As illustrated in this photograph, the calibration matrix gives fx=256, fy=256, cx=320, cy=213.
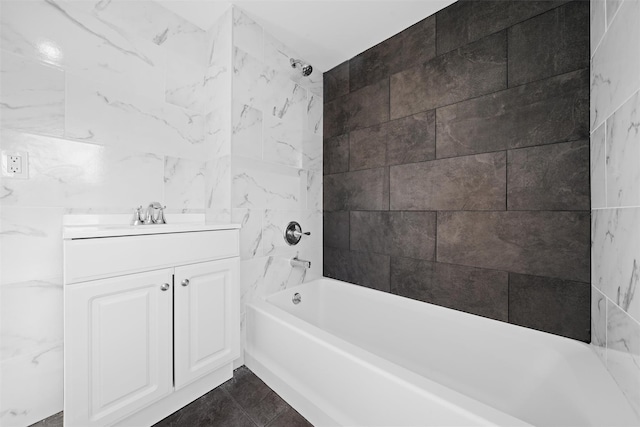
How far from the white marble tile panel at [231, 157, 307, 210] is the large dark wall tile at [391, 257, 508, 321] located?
93cm

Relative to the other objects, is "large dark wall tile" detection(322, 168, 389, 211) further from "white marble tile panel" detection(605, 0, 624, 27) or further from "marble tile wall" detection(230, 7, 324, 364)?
"white marble tile panel" detection(605, 0, 624, 27)

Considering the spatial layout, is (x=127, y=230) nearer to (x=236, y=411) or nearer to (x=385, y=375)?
(x=236, y=411)

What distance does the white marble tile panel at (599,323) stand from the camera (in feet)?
3.43

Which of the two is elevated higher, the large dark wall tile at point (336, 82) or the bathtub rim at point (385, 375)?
the large dark wall tile at point (336, 82)

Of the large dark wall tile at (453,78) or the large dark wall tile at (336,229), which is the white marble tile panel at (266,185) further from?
the large dark wall tile at (453,78)

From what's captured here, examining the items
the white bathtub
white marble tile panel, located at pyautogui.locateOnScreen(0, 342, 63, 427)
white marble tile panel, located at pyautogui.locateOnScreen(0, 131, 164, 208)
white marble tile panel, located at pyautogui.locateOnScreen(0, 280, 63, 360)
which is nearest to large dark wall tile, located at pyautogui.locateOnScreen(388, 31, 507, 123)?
the white bathtub

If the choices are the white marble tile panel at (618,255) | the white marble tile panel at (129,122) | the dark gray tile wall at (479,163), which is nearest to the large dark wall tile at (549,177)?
the dark gray tile wall at (479,163)

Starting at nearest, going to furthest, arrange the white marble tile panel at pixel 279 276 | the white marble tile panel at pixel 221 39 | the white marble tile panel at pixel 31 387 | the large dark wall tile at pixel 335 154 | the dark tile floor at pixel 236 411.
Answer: the white marble tile panel at pixel 31 387
the dark tile floor at pixel 236 411
the white marble tile panel at pixel 221 39
the white marble tile panel at pixel 279 276
the large dark wall tile at pixel 335 154

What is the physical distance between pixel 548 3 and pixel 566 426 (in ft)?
6.15

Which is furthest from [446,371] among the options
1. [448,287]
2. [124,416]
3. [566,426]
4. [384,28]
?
[384,28]

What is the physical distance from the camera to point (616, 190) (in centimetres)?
93

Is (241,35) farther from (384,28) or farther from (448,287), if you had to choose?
(448,287)

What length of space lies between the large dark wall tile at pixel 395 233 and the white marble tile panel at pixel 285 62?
1176mm

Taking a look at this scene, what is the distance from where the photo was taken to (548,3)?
127cm
